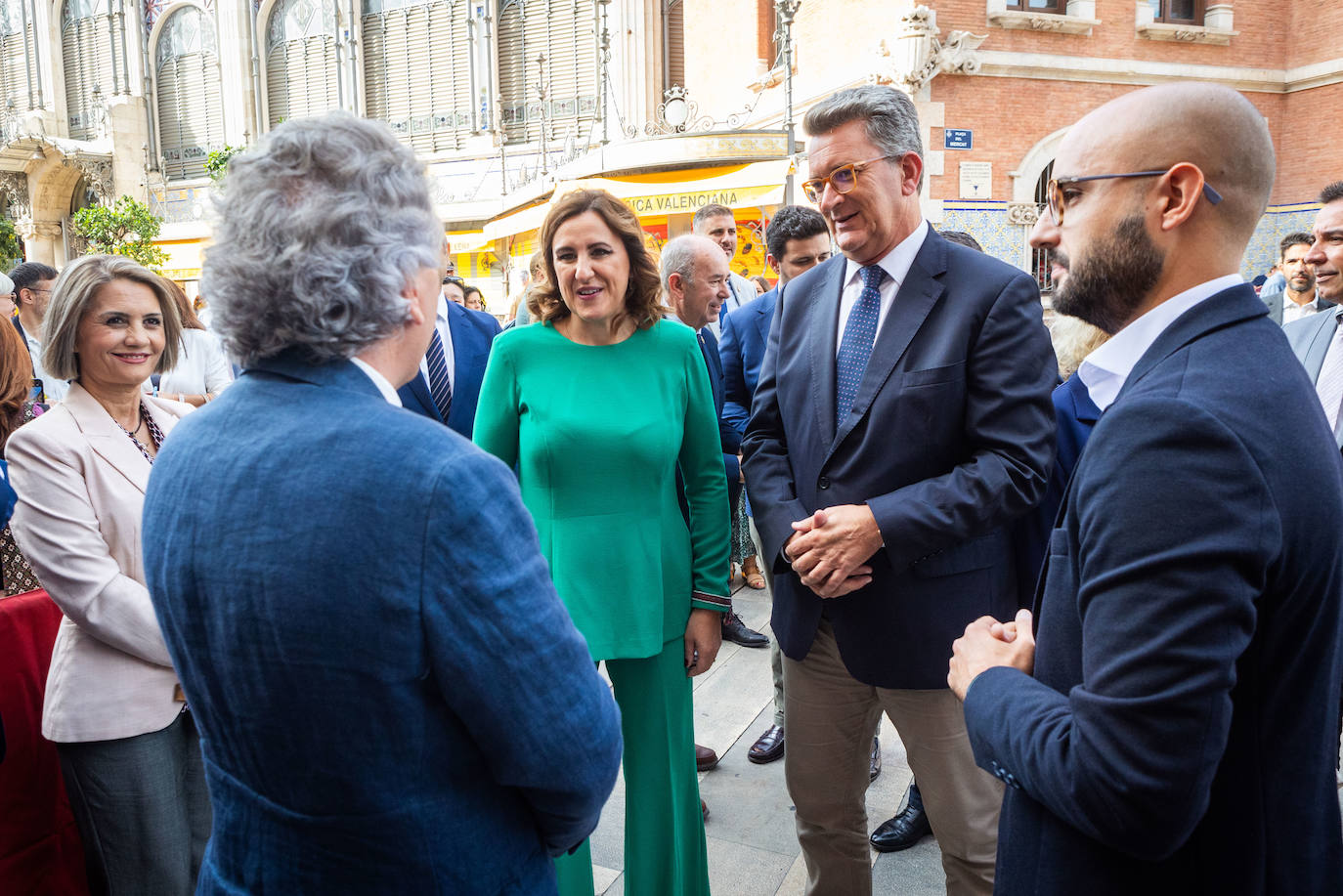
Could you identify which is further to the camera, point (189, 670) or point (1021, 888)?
point (1021, 888)

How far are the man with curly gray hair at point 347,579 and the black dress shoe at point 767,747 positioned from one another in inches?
105

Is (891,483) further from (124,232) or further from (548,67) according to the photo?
(124,232)

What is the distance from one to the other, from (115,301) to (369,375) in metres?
1.79

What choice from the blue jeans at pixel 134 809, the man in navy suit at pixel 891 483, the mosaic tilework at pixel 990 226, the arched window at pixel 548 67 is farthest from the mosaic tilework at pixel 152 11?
the man in navy suit at pixel 891 483

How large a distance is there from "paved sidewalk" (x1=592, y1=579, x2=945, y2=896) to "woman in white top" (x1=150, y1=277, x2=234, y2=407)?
353 centimetres

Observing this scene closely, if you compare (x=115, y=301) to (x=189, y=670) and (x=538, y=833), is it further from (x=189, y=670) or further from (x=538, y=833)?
(x=538, y=833)

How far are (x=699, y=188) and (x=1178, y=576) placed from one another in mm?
11128

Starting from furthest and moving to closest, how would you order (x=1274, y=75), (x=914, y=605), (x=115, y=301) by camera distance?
(x=1274, y=75)
(x=115, y=301)
(x=914, y=605)

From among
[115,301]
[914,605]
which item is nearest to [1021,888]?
[914,605]

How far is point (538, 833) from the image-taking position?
131 cm

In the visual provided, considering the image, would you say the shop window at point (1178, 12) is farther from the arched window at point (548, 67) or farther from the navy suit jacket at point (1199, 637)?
the navy suit jacket at point (1199, 637)

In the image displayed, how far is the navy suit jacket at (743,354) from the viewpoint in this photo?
395 centimetres

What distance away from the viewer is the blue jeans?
2.18 m

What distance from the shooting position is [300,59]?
2514 centimetres
